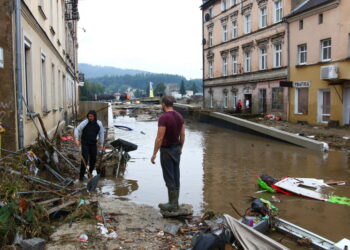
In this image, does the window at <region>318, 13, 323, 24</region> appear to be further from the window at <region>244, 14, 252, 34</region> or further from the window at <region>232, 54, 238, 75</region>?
the window at <region>232, 54, 238, 75</region>

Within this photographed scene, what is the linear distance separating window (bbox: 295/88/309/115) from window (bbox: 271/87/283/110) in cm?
181

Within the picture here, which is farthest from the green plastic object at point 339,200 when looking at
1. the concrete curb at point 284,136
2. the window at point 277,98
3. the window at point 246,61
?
the window at point 246,61

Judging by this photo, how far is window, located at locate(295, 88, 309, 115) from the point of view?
2379 centimetres

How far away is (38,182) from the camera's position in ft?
19.8

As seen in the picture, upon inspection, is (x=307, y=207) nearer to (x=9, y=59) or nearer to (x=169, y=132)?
(x=169, y=132)

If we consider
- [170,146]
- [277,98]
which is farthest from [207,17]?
[170,146]

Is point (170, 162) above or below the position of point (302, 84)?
below

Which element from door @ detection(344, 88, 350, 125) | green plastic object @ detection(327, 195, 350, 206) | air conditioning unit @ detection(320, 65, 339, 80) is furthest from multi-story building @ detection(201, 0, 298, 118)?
green plastic object @ detection(327, 195, 350, 206)

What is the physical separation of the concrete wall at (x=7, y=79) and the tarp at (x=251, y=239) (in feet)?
16.6

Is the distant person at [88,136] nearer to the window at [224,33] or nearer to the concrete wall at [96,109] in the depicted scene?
the concrete wall at [96,109]

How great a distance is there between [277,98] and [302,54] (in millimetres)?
3932

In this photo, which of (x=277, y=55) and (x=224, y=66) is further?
(x=224, y=66)

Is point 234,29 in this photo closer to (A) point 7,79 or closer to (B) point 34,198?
(A) point 7,79

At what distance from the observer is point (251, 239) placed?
4.44 meters
